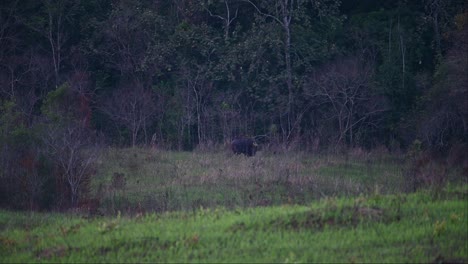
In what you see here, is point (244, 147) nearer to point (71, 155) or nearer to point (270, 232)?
point (71, 155)

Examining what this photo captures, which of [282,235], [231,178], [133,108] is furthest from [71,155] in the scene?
[133,108]

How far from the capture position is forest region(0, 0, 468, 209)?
27266mm

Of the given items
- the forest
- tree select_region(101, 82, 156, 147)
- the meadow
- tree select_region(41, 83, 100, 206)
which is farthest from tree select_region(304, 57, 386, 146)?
the meadow

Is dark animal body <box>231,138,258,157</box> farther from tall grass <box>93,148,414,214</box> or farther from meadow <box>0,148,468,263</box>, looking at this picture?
meadow <box>0,148,468,263</box>

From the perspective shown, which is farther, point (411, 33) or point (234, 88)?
point (234, 88)

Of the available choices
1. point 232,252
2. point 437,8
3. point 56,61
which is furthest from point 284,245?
point 56,61

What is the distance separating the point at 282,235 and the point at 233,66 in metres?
20.6

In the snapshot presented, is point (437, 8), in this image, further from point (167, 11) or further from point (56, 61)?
point (56, 61)

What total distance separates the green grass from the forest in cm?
1343

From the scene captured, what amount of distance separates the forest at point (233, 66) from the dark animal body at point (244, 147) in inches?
31.1

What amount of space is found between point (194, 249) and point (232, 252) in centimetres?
55

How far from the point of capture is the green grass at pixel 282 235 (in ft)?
27.0

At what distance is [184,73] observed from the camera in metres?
30.6

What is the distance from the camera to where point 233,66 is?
29.1 meters
